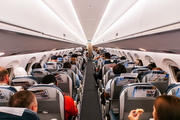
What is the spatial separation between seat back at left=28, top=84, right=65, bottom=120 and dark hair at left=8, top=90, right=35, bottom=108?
1.76ft

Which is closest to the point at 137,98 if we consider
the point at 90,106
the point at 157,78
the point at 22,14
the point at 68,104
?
the point at 157,78

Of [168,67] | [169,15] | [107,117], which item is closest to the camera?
[169,15]

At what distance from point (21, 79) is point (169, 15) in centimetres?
274

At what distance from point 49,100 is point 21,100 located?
26.8 inches

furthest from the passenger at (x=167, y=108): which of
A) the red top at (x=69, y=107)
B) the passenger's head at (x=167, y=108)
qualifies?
the red top at (x=69, y=107)

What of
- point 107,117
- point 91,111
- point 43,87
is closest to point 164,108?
point 43,87

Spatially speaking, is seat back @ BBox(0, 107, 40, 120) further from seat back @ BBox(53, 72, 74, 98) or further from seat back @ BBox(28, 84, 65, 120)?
seat back @ BBox(53, 72, 74, 98)

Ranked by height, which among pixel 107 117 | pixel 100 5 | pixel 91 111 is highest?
pixel 100 5

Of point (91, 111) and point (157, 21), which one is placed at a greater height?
point (157, 21)

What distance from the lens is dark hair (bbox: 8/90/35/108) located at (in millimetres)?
1250

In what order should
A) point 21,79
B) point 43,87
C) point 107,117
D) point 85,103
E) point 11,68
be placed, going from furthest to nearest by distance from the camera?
point 85,103
point 11,68
point 107,117
point 21,79
point 43,87

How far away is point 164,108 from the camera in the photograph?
116cm

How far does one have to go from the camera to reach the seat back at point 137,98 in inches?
73.6

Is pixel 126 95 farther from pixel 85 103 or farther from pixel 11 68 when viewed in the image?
pixel 11 68
